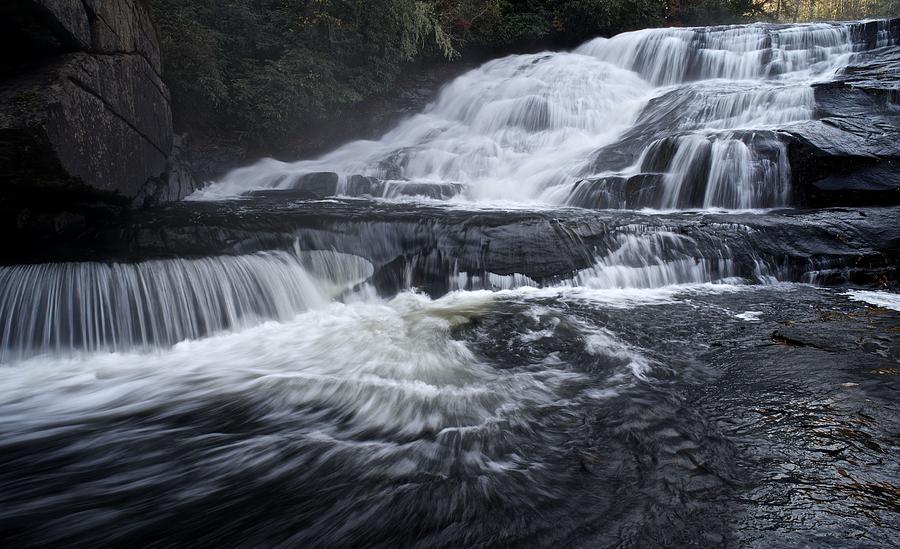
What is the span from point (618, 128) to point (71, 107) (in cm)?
1120

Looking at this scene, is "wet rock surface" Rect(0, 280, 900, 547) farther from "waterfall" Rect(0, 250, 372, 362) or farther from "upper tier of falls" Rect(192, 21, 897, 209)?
"upper tier of falls" Rect(192, 21, 897, 209)

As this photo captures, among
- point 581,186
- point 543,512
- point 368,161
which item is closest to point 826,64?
point 581,186

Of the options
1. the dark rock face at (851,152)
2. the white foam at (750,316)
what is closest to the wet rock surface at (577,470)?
the white foam at (750,316)

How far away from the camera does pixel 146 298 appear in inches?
192

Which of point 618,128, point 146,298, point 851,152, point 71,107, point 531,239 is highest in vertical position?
point 618,128

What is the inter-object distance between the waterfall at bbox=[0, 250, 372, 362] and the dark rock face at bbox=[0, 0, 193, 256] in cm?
97

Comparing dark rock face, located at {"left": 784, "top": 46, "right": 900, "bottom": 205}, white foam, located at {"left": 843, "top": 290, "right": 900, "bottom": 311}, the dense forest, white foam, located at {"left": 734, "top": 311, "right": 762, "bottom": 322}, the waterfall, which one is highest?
the dense forest

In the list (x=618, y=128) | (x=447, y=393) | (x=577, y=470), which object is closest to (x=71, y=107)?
(x=447, y=393)

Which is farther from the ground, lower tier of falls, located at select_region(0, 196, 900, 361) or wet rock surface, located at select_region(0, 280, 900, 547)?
lower tier of falls, located at select_region(0, 196, 900, 361)

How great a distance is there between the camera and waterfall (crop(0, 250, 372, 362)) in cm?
444

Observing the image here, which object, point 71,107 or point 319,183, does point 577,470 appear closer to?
point 71,107

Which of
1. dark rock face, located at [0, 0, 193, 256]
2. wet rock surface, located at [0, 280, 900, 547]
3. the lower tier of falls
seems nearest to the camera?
wet rock surface, located at [0, 280, 900, 547]

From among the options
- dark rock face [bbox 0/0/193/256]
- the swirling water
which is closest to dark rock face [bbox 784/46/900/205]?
the swirling water

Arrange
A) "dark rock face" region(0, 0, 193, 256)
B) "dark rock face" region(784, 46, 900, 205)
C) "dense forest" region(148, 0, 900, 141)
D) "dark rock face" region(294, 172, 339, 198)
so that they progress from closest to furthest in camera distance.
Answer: "dark rock face" region(0, 0, 193, 256), "dark rock face" region(784, 46, 900, 205), "dense forest" region(148, 0, 900, 141), "dark rock face" region(294, 172, 339, 198)
